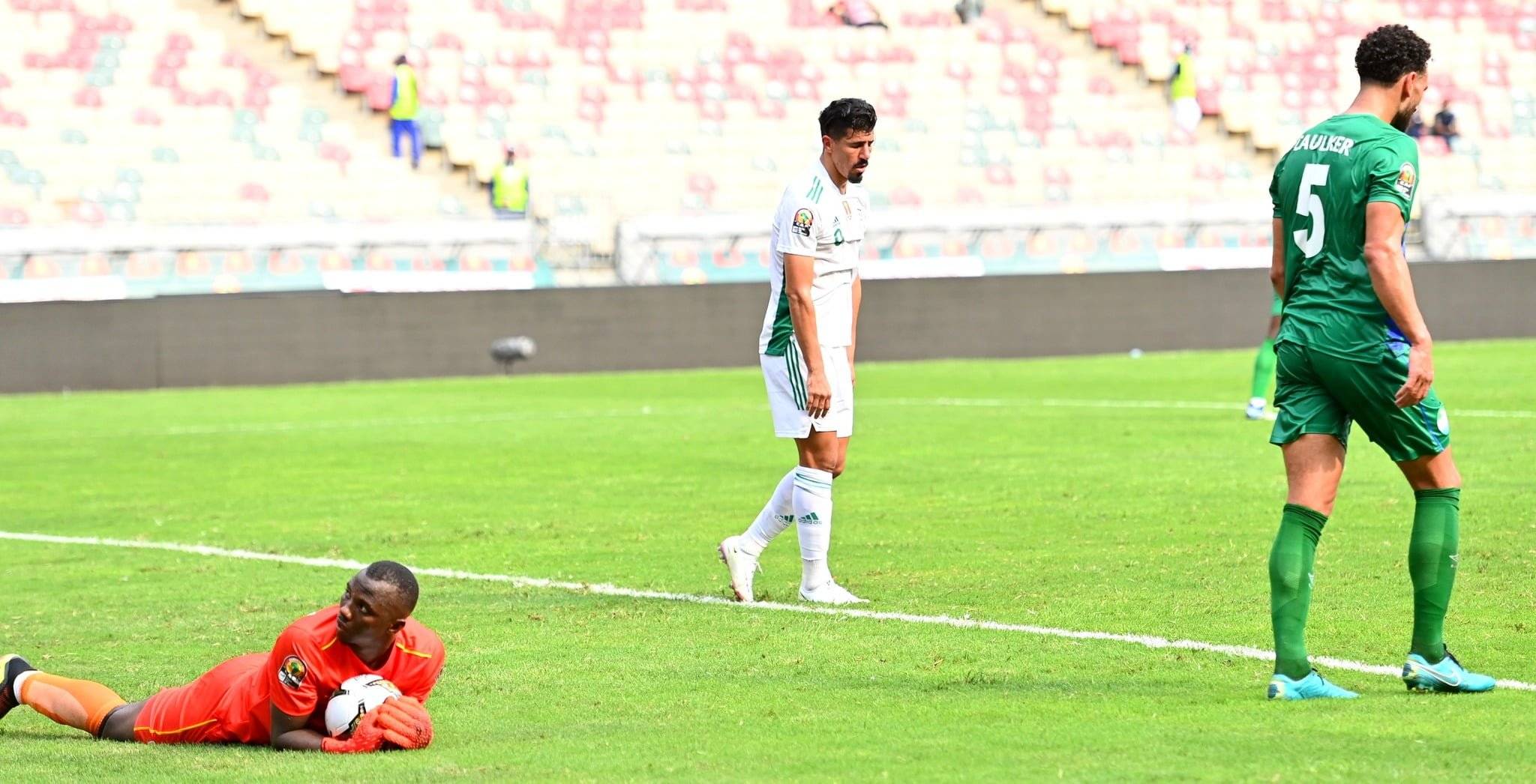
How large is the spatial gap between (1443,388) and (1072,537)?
36.1ft

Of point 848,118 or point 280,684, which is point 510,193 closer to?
point 848,118

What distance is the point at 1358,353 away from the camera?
5.86 m

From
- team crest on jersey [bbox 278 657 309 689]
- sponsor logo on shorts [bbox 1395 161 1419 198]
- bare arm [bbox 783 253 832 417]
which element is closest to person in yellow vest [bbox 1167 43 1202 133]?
bare arm [bbox 783 253 832 417]

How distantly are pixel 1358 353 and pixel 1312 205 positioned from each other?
0.44 meters

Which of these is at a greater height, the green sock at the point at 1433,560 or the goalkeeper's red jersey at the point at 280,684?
the green sock at the point at 1433,560

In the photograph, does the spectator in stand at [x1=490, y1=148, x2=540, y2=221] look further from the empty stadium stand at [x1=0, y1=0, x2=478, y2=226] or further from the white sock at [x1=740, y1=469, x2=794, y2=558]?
the white sock at [x1=740, y1=469, x2=794, y2=558]

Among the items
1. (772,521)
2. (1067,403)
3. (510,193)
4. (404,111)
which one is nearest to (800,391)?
(772,521)

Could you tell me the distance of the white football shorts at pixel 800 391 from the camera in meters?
8.31

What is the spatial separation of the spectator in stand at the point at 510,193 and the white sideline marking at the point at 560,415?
919cm

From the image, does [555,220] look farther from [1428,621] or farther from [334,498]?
[1428,621]

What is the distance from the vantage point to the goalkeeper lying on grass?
5551mm

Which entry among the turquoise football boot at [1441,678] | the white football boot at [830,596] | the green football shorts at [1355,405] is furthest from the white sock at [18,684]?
the turquoise football boot at [1441,678]

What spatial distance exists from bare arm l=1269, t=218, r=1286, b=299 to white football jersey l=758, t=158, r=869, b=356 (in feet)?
7.45

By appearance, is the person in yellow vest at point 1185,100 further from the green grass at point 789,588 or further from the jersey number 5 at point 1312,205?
the jersey number 5 at point 1312,205
